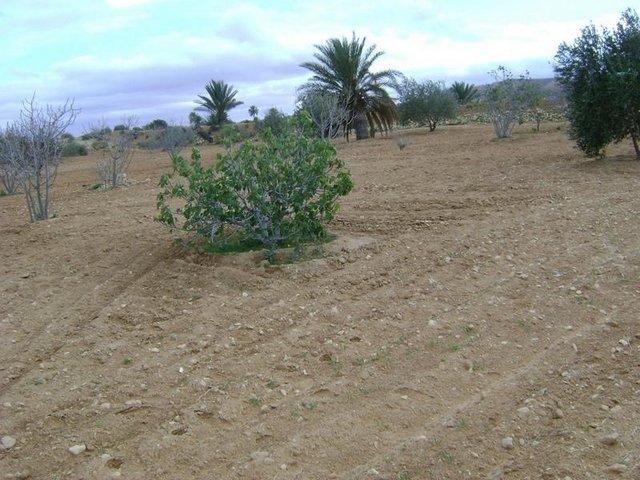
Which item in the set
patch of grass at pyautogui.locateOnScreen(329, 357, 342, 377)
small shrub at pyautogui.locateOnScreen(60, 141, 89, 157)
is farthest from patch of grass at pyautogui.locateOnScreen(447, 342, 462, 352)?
small shrub at pyautogui.locateOnScreen(60, 141, 89, 157)

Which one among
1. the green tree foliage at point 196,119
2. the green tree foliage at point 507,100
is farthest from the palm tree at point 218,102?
the green tree foliage at point 507,100

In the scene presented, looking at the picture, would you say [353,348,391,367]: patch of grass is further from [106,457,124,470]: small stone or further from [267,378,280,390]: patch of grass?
[106,457,124,470]: small stone

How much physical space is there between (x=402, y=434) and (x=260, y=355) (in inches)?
52.7

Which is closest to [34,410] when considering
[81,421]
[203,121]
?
[81,421]

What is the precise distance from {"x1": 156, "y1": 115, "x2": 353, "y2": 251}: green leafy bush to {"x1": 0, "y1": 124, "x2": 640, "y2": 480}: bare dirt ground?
33 centimetres

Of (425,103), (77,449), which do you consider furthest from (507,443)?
(425,103)

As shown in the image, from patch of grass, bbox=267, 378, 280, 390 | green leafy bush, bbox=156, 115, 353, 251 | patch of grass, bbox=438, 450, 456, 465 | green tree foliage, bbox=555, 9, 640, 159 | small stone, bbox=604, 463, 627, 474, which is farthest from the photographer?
green tree foliage, bbox=555, 9, 640, 159

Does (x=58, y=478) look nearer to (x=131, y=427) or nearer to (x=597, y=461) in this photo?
(x=131, y=427)

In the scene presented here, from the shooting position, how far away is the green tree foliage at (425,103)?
85.1 ft

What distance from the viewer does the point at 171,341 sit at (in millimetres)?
5027

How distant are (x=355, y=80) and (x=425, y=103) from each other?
3.75 m

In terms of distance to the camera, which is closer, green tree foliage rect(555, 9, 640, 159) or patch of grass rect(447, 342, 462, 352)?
patch of grass rect(447, 342, 462, 352)

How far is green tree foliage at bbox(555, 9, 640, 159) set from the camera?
12.1m

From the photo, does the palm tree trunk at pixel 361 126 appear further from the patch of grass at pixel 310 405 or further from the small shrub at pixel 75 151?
the patch of grass at pixel 310 405
